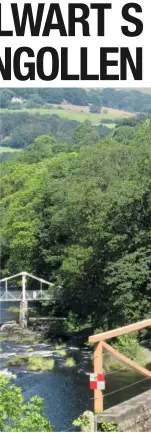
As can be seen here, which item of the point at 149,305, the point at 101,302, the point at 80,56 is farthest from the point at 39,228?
the point at 80,56

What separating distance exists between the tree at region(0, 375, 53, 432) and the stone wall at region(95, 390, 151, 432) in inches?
41.4

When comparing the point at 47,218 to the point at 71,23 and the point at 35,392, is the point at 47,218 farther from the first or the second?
the point at 71,23

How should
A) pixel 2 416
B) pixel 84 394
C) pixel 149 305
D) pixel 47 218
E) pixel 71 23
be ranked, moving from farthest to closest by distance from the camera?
pixel 47 218 < pixel 149 305 < pixel 84 394 < pixel 71 23 < pixel 2 416

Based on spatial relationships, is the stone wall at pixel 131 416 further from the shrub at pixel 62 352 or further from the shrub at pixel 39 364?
the shrub at pixel 62 352

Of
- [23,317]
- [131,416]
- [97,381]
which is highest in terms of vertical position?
[23,317]

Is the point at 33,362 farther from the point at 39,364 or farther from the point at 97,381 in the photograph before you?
the point at 97,381

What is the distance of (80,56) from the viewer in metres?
27.3

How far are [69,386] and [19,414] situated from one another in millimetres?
24567

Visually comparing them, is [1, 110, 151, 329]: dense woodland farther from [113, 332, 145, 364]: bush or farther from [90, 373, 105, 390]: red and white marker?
[90, 373, 105, 390]: red and white marker

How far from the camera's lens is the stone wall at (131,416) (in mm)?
17781

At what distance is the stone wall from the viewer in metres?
17.8

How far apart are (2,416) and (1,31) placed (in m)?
12.3

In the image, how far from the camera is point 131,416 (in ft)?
61.8

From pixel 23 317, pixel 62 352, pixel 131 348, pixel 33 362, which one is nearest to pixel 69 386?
pixel 131 348
